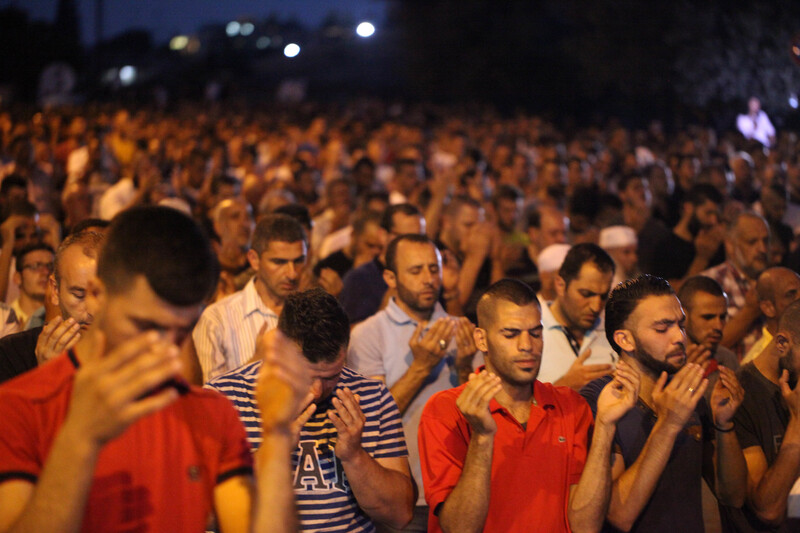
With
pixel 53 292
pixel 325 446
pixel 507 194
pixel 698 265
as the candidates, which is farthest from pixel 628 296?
pixel 507 194

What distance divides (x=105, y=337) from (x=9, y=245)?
479cm

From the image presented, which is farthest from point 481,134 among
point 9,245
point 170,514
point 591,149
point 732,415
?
point 170,514

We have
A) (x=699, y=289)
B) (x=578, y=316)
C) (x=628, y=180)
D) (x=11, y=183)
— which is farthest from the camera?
(x=628, y=180)

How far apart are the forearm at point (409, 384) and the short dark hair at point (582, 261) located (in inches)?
44.5

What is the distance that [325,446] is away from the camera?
3.50 meters

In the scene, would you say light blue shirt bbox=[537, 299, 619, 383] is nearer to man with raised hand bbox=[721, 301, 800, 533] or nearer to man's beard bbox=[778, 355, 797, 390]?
man with raised hand bbox=[721, 301, 800, 533]

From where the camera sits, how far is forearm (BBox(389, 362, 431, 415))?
4590mm

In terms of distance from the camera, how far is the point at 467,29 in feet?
99.2

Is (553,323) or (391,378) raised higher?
(553,323)

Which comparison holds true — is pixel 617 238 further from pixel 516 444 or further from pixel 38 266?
pixel 38 266

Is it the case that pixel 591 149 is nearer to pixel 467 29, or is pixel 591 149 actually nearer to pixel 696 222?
pixel 696 222

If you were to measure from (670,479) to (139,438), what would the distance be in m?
2.30

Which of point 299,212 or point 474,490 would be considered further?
point 299,212

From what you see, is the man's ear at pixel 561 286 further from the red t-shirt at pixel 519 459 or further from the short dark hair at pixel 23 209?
the short dark hair at pixel 23 209
